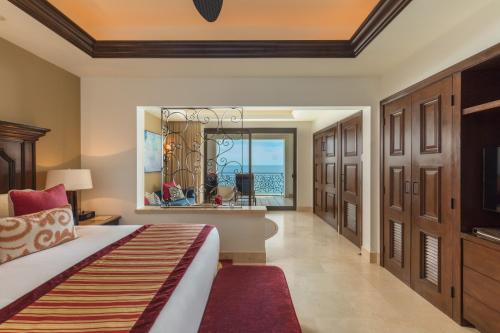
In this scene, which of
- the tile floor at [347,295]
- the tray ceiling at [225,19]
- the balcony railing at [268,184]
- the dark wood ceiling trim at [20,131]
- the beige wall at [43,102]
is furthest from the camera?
the balcony railing at [268,184]

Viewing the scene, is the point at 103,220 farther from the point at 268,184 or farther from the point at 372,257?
the point at 268,184

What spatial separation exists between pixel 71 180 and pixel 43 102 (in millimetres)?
918

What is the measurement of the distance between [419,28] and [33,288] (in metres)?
3.30

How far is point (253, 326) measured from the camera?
1542 millimetres

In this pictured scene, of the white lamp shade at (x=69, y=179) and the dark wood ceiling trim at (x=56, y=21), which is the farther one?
the white lamp shade at (x=69, y=179)

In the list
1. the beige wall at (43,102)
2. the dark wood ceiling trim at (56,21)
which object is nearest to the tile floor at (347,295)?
the beige wall at (43,102)

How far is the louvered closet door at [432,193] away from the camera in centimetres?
244

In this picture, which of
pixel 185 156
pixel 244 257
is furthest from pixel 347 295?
pixel 185 156

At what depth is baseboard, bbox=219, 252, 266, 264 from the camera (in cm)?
371

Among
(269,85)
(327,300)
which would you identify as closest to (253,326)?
(327,300)

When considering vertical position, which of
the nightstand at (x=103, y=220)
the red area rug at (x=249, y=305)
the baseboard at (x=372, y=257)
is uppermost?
the nightstand at (x=103, y=220)

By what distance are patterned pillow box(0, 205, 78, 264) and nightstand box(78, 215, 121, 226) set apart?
1.07 m

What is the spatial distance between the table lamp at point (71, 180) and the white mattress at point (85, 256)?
33.7 inches

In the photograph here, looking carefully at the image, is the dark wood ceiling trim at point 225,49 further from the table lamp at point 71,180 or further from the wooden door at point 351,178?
the wooden door at point 351,178
